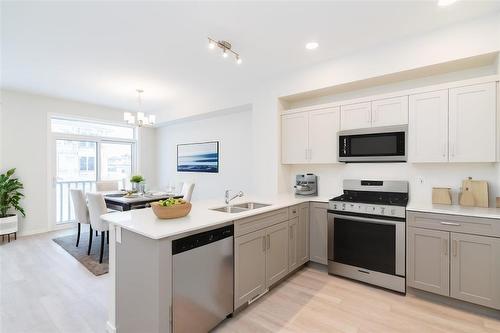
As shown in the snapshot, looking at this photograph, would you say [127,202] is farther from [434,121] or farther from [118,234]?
[434,121]

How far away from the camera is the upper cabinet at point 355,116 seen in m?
3.05

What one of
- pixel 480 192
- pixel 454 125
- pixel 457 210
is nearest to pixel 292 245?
pixel 457 210

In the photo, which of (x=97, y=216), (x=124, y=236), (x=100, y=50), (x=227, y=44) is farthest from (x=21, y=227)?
(x=227, y=44)

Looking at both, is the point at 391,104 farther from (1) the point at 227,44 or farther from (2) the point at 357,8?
(1) the point at 227,44

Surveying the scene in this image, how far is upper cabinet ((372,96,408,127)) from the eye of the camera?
111 inches

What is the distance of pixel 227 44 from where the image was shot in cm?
286

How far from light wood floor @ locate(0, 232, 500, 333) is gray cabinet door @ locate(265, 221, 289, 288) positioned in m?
0.19

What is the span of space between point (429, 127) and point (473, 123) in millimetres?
354

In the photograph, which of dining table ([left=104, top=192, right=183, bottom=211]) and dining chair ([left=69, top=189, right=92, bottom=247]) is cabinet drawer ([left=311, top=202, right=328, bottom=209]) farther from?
dining chair ([left=69, top=189, right=92, bottom=247])

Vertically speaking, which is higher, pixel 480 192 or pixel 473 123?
pixel 473 123

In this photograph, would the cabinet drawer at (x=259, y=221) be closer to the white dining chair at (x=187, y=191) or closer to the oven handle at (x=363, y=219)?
the oven handle at (x=363, y=219)

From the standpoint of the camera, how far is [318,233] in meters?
3.20

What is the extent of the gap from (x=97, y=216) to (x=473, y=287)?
174 inches

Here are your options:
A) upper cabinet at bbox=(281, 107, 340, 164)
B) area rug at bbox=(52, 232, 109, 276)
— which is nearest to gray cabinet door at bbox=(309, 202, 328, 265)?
upper cabinet at bbox=(281, 107, 340, 164)
